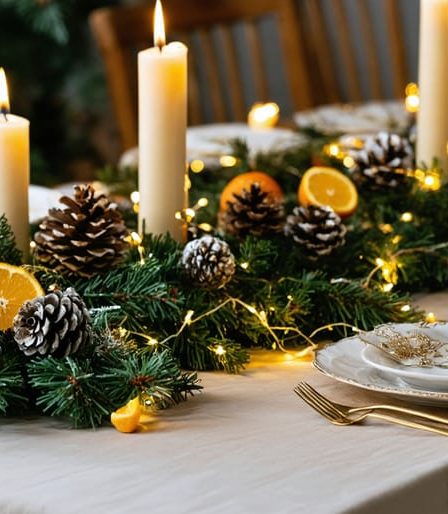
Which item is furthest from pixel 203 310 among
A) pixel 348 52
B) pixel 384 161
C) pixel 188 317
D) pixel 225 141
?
pixel 348 52

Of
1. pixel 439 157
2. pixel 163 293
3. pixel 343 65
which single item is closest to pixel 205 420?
pixel 163 293

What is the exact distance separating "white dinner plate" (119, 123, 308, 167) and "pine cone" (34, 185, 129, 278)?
575 mm

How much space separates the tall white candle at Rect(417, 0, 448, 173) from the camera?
1.31 m

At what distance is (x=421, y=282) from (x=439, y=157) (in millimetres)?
227

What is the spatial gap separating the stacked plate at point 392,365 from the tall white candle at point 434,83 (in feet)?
1.50

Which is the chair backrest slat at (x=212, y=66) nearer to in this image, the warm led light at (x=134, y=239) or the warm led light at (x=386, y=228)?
the warm led light at (x=386, y=228)

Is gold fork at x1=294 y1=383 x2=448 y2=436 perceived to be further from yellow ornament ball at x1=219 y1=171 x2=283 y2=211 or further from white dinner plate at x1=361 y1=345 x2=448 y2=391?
yellow ornament ball at x1=219 y1=171 x2=283 y2=211

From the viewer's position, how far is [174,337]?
0.91 metres

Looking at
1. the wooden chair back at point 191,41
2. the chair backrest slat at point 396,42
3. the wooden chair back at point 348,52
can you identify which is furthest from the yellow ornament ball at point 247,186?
the chair backrest slat at point 396,42

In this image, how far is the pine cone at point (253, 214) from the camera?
1.08m

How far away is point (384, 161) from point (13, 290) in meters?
0.56

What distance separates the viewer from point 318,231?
1.06m

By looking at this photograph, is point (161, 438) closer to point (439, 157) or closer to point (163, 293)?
point (163, 293)

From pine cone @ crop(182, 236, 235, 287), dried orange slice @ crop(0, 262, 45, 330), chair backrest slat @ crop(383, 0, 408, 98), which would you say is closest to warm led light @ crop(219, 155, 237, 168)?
pine cone @ crop(182, 236, 235, 287)
